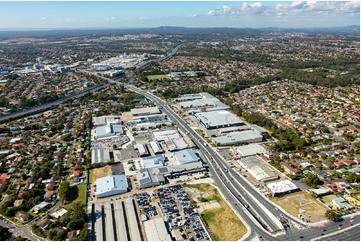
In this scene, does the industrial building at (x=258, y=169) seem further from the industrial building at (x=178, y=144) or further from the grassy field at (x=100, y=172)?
the grassy field at (x=100, y=172)

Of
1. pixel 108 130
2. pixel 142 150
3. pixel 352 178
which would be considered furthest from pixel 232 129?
pixel 108 130

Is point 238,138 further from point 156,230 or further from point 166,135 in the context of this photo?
point 156,230

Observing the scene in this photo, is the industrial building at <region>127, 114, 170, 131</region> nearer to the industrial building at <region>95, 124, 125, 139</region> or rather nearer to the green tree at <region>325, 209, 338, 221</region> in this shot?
the industrial building at <region>95, 124, 125, 139</region>

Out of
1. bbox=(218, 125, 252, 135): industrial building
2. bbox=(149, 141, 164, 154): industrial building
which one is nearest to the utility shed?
bbox=(149, 141, 164, 154): industrial building

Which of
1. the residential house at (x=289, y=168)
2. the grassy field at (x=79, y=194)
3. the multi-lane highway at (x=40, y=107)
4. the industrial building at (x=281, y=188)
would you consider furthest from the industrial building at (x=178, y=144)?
the multi-lane highway at (x=40, y=107)

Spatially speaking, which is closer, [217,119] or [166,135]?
[166,135]
